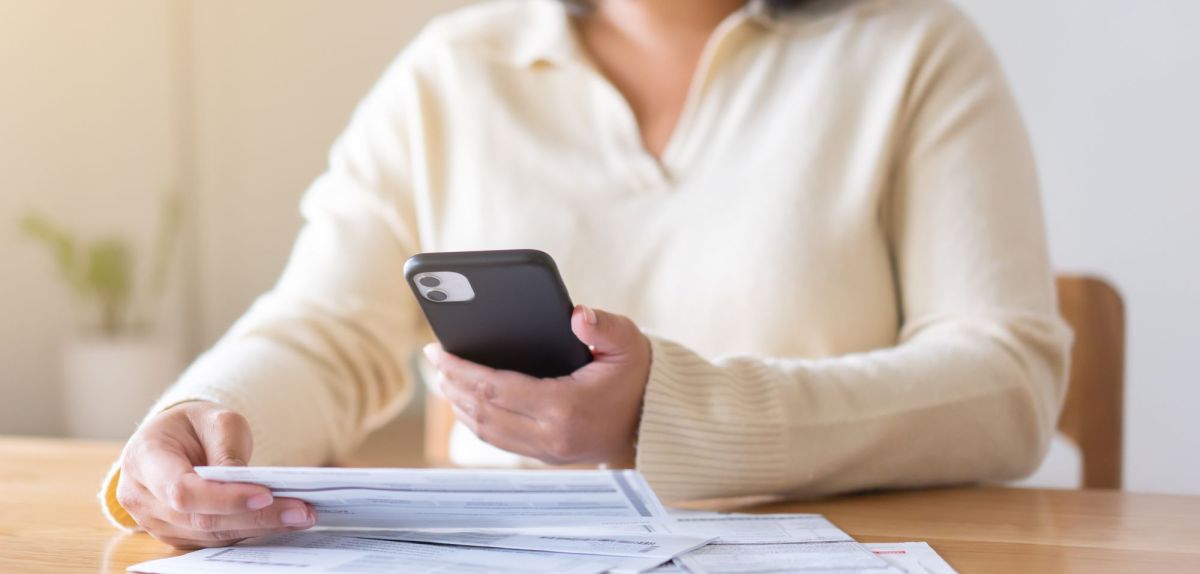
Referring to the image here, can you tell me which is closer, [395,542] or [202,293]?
[395,542]

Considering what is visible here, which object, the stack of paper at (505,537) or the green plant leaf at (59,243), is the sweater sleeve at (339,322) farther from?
the green plant leaf at (59,243)

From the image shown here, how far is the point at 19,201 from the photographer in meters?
2.91

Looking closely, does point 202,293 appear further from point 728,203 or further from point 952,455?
Answer: point 952,455

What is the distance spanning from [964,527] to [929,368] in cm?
17

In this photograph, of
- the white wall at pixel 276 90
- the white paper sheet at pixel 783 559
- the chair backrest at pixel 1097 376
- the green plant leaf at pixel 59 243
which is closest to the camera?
the white paper sheet at pixel 783 559

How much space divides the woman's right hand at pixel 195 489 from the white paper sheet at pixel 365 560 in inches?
0.6

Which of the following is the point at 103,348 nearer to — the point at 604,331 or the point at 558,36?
the point at 558,36

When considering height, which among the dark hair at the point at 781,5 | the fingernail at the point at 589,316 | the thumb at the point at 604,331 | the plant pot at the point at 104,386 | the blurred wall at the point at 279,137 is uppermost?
the dark hair at the point at 781,5

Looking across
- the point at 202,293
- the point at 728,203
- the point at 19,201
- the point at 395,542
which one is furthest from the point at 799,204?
the point at 202,293

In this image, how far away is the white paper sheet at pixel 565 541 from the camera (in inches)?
24.9

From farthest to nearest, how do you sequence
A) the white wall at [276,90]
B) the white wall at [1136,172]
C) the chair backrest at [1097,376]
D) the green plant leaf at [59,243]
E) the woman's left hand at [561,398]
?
the white wall at [276,90], the green plant leaf at [59,243], the white wall at [1136,172], the chair backrest at [1097,376], the woman's left hand at [561,398]

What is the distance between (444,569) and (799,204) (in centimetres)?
59

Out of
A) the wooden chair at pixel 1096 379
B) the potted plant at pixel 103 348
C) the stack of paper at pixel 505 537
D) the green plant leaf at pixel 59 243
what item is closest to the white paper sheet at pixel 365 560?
the stack of paper at pixel 505 537

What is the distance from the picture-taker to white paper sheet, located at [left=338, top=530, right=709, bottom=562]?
24.9 inches
